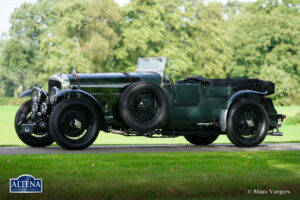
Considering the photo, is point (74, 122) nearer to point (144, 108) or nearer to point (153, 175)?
point (144, 108)

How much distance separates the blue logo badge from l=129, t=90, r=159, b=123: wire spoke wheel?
385cm

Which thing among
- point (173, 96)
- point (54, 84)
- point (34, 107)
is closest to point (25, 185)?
point (34, 107)

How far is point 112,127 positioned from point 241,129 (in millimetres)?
2918

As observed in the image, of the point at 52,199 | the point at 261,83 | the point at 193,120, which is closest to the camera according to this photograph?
the point at 52,199

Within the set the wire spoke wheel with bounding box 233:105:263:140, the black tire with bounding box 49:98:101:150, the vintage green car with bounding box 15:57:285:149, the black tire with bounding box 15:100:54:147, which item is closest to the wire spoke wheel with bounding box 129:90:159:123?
the vintage green car with bounding box 15:57:285:149

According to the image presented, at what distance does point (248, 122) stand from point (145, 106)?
98.1 inches

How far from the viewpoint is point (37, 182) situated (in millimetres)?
5934

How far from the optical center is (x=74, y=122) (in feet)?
29.8

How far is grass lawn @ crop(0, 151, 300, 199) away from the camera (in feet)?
18.9

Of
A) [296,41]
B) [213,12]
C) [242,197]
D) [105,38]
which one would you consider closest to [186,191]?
[242,197]

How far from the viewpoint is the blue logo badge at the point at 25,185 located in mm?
5746

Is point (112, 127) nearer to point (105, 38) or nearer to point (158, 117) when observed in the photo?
point (158, 117)

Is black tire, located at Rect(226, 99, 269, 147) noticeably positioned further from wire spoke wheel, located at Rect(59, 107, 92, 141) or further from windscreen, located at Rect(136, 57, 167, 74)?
wire spoke wheel, located at Rect(59, 107, 92, 141)

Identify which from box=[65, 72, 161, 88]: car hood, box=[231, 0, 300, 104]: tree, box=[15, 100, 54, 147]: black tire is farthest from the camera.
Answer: box=[231, 0, 300, 104]: tree
